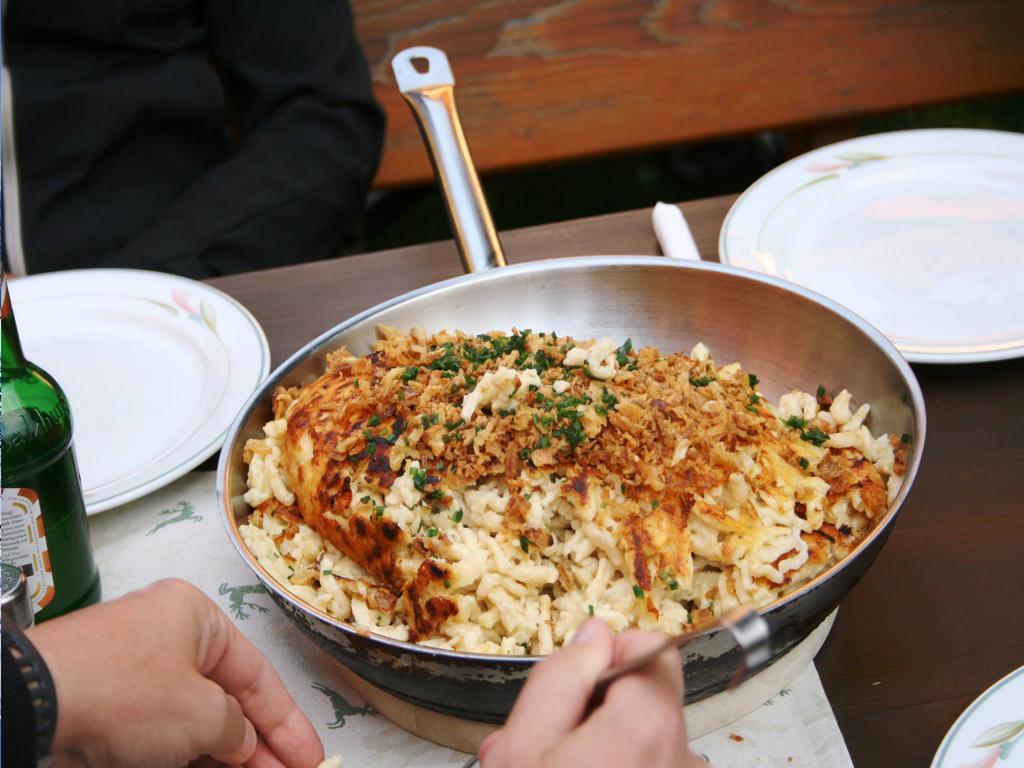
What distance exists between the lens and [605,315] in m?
1.31

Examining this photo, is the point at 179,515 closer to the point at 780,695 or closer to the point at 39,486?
the point at 39,486

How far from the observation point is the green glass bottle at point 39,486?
38.9 inches

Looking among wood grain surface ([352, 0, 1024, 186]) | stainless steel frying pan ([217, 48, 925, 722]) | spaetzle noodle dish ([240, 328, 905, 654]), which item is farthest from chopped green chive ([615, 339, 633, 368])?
wood grain surface ([352, 0, 1024, 186])

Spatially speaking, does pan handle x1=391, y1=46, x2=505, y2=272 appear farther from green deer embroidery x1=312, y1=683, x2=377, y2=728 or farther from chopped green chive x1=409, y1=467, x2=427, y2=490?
green deer embroidery x1=312, y1=683, x2=377, y2=728

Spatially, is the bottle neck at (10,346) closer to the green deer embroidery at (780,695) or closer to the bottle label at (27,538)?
the bottle label at (27,538)

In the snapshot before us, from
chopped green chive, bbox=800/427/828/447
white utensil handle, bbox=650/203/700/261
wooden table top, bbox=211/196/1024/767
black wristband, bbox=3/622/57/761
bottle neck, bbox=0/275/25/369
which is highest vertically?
bottle neck, bbox=0/275/25/369

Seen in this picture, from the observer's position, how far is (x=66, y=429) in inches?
40.3

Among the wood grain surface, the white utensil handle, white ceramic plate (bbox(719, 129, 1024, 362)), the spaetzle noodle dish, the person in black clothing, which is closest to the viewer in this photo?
the spaetzle noodle dish

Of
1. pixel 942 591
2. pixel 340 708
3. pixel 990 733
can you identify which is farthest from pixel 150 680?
pixel 942 591

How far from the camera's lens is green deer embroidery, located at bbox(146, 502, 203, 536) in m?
1.24

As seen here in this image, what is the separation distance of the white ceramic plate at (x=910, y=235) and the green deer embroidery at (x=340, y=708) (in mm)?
775

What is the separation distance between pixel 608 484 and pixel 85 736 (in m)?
0.48

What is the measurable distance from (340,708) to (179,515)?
0.38 metres

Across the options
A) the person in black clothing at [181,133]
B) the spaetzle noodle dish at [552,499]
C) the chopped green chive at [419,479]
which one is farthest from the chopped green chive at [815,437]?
the person in black clothing at [181,133]
